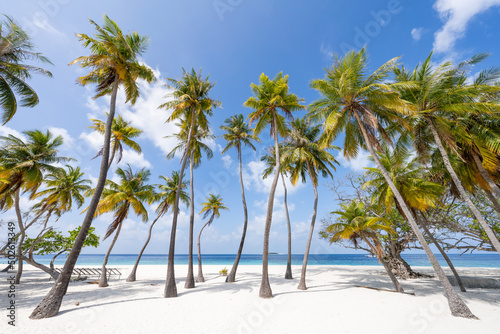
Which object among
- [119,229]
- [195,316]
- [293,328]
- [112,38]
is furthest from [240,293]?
[112,38]

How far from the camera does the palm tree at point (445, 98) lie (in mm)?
7773

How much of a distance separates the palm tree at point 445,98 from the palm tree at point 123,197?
18.2 m

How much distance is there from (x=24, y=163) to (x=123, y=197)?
5.68 metres

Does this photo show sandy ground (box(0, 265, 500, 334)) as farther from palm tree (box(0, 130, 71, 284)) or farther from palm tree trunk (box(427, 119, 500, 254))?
palm tree (box(0, 130, 71, 284))

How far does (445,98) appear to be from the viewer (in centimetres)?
848

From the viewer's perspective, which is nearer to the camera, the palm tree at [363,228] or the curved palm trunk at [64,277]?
the curved palm trunk at [64,277]

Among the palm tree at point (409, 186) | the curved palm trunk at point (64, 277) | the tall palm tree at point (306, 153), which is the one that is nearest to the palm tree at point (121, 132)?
the curved palm trunk at point (64, 277)

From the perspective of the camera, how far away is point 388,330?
5973mm

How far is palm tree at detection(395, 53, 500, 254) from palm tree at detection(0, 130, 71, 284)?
2153 centimetres

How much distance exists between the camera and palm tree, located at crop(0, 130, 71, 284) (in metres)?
12.2

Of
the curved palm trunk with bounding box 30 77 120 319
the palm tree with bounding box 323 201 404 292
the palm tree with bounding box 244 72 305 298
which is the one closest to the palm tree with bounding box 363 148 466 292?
the palm tree with bounding box 323 201 404 292

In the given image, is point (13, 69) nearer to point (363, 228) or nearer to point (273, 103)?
point (273, 103)

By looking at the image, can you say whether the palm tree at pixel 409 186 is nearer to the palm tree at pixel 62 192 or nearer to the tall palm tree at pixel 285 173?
the tall palm tree at pixel 285 173

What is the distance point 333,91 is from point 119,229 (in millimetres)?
17048
